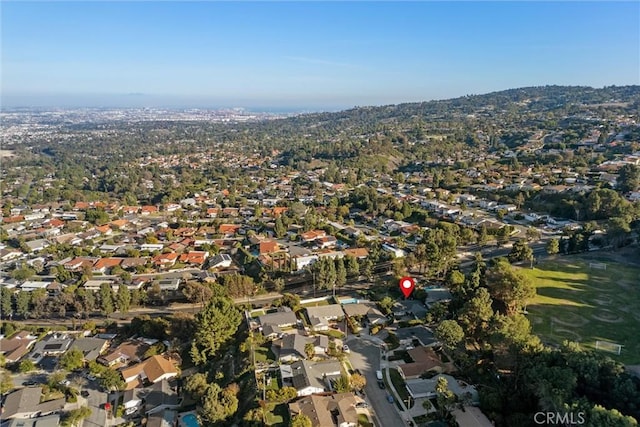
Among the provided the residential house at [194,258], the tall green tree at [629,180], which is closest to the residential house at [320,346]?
the residential house at [194,258]

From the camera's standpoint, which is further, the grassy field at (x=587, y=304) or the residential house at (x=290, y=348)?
A: the residential house at (x=290, y=348)

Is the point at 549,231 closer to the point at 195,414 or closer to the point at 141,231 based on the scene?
the point at 195,414

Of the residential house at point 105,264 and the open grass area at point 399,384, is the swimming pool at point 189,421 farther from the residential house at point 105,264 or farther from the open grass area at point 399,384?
the residential house at point 105,264

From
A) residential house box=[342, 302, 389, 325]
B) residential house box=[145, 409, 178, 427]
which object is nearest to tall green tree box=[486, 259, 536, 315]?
residential house box=[342, 302, 389, 325]

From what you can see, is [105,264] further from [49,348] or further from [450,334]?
[450,334]

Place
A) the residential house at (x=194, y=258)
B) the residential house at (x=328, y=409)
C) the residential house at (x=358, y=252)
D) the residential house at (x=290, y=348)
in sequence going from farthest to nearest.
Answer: the residential house at (x=194, y=258), the residential house at (x=358, y=252), the residential house at (x=290, y=348), the residential house at (x=328, y=409)

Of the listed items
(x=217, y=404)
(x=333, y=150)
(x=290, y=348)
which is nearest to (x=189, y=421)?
(x=217, y=404)

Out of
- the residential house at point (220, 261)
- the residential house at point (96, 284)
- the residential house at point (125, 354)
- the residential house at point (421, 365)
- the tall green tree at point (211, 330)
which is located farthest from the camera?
the residential house at point (220, 261)

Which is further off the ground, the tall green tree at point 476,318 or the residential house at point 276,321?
the tall green tree at point 476,318
